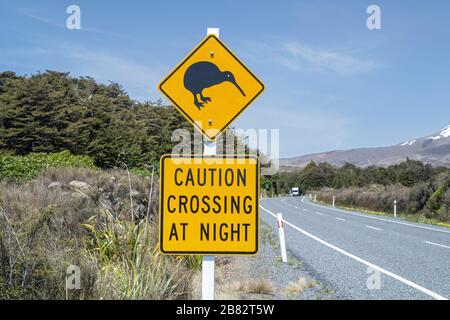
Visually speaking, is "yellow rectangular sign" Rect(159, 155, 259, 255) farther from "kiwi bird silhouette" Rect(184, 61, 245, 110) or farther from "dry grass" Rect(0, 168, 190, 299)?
"dry grass" Rect(0, 168, 190, 299)

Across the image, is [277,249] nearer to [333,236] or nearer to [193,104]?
[333,236]

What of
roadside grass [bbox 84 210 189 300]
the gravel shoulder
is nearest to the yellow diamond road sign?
roadside grass [bbox 84 210 189 300]

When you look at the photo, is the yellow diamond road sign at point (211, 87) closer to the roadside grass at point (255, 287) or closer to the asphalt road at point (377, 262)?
the roadside grass at point (255, 287)

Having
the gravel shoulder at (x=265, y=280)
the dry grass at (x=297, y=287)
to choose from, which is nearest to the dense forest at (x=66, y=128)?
the gravel shoulder at (x=265, y=280)

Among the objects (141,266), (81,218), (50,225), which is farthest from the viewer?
(81,218)

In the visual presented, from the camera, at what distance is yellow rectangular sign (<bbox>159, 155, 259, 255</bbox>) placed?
13.1 feet

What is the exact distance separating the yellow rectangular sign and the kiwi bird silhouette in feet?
1.76

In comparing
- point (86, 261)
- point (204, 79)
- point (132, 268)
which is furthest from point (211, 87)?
point (86, 261)

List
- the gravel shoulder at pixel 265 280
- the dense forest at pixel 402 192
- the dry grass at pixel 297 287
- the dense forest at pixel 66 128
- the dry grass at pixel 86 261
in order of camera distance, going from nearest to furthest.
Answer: the dry grass at pixel 86 261
the gravel shoulder at pixel 265 280
the dry grass at pixel 297 287
the dense forest at pixel 402 192
the dense forest at pixel 66 128

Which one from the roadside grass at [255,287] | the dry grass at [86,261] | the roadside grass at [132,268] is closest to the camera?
the dry grass at [86,261]

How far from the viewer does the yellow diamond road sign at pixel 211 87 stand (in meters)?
4.13

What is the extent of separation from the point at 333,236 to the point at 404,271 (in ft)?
22.1
